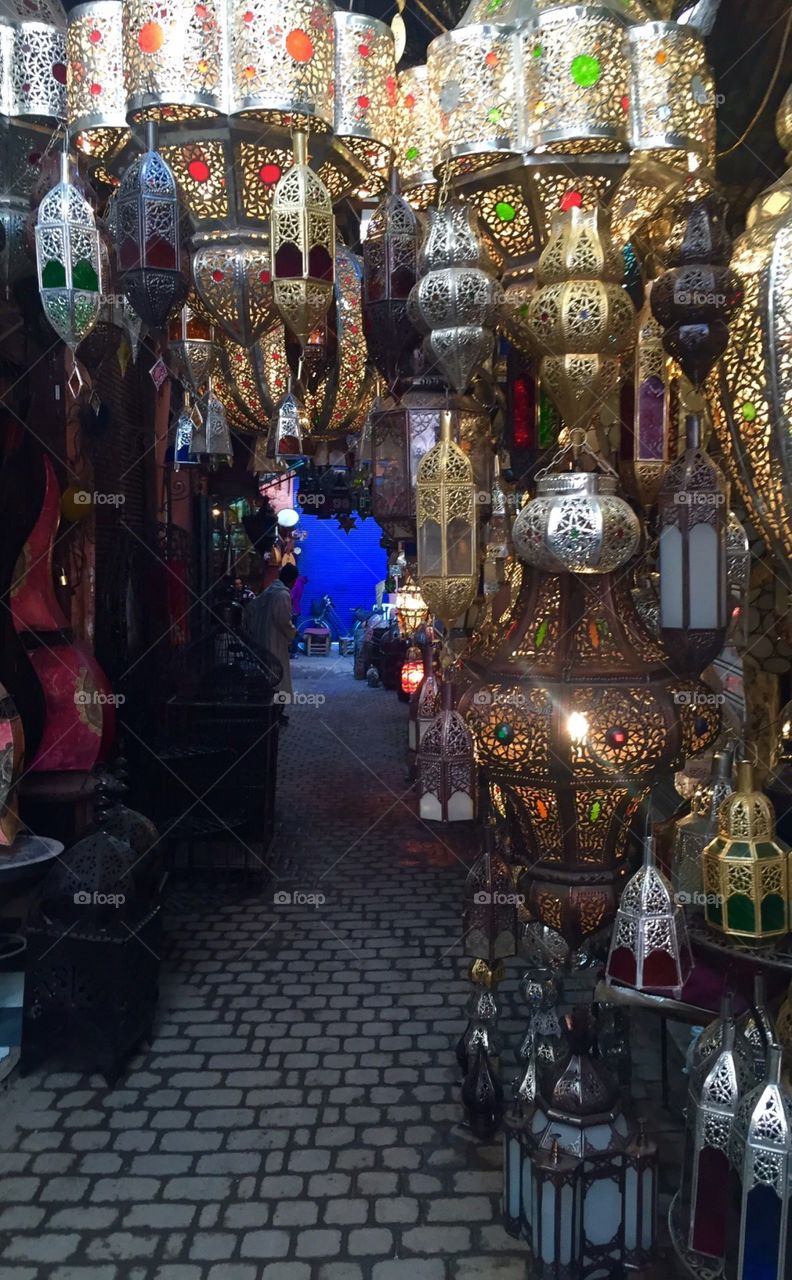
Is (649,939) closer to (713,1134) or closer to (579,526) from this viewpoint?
(713,1134)

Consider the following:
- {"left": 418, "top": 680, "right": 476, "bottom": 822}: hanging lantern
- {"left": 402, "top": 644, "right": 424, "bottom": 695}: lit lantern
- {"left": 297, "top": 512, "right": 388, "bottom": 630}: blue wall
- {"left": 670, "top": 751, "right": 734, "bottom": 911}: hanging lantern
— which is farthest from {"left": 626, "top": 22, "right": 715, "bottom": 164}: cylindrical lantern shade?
{"left": 297, "top": 512, "right": 388, "bottom": 630}: blue wall

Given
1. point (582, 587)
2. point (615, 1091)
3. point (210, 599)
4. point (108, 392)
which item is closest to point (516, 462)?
point (582, 587)

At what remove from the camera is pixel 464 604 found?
91.6 inches

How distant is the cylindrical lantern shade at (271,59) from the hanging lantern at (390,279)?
1.51 feet

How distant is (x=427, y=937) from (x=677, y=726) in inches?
157

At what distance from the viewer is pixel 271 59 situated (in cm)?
176

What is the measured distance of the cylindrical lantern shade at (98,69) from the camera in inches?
75.5

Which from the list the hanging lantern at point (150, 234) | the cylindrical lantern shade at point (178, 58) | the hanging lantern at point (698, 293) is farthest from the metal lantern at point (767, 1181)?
the cylindrical lantern shade at point (178, 58)

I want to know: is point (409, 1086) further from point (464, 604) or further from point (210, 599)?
point (210, 599)

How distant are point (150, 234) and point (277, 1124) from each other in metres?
3.51

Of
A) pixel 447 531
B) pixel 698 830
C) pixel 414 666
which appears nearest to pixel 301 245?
pixel 447 531

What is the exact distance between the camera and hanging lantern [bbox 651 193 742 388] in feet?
6.48

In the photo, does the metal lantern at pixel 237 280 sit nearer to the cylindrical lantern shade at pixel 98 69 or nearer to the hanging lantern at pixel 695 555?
the cylindrical lantern shade at pixel 98 69

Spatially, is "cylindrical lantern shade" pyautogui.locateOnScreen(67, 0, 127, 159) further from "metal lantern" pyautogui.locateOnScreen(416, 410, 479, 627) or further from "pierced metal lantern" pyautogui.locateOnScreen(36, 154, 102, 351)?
"metal lantern" pyautogui.locateOnScreen(416, 410, 479, 627)
